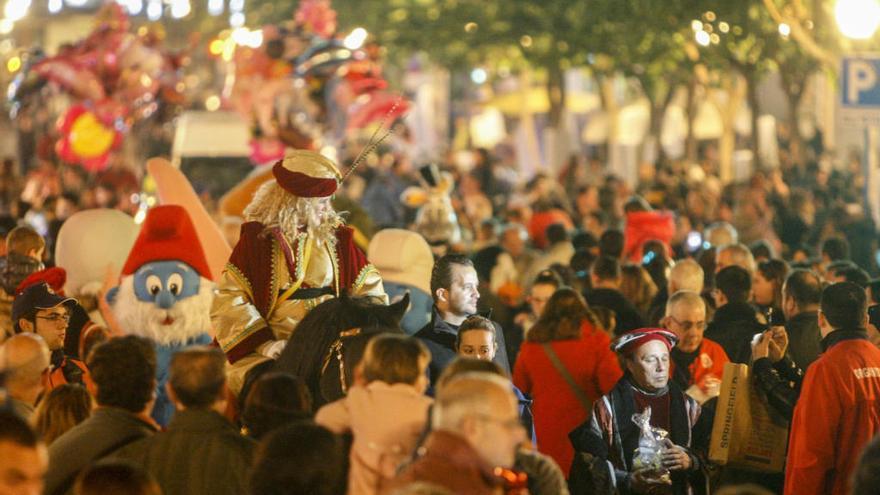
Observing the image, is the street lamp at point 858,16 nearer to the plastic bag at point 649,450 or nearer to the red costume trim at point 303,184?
the red costume trim at point 303,184

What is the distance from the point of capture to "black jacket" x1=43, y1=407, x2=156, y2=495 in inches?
274

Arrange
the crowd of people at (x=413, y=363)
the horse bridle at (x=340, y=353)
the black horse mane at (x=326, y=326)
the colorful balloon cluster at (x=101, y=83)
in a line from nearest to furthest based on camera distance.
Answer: the crowd of people at (x=413, y=363) < the horse bridle at (x=340, y=353) < the black horse mane at (x=326, y=326) < the colorful balloon cluster at (x=101, y=83)

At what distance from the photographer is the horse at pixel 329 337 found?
8.52 metres

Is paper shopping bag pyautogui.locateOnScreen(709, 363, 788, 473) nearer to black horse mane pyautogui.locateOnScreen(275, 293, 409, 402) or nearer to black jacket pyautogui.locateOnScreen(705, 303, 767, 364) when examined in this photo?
black jacket pyautogui.locateOnScreen(705, 303, 767, 364)

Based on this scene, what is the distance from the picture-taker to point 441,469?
5906 millimetres

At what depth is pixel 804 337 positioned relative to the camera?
10594 mm

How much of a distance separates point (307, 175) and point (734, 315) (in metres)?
2.89

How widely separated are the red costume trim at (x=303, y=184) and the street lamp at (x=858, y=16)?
7.24 m

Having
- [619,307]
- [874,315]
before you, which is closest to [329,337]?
[874,315]

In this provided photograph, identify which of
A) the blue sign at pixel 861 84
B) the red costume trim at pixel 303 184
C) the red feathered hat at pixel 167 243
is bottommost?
the red feathered hat at pixel 167 243

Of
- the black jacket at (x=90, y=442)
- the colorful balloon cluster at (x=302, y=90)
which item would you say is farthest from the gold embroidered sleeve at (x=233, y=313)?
the colorful balloon cluster at (x=302, y=90)

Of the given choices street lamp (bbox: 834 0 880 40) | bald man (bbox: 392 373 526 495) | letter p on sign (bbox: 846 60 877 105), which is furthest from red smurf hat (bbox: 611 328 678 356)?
street lamp (bbox: 834 0 880 40)

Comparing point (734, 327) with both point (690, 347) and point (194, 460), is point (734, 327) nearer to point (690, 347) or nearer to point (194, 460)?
point (690, 347)

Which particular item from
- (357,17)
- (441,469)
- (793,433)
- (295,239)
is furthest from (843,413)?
(357,17)
